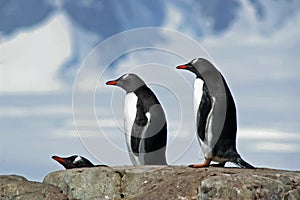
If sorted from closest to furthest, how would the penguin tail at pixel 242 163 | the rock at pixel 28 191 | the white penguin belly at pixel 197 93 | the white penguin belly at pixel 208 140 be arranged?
the rock at pixel 28 191
the penguin tail at pixel 242 163
the white penguin belly at pixel 208 140
the white penguin belly at pixel 197 93

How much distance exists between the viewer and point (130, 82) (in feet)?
35.6

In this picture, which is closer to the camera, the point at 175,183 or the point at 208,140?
the point at 175,183

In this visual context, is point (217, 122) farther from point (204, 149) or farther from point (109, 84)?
point (109, 84)

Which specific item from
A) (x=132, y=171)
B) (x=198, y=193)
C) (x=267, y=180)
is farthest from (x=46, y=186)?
(x=267, y=180)

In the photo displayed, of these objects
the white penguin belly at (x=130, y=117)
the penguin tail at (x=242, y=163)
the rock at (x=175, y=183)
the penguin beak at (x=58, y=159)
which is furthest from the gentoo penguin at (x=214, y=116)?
the penguin beak at (x=58, y=159)

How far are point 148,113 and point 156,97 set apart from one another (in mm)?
395

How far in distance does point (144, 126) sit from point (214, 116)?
191 centimetres

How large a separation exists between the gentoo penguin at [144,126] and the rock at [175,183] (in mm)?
1961

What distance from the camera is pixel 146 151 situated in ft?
34.3

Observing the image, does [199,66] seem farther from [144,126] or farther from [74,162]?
[74,162]

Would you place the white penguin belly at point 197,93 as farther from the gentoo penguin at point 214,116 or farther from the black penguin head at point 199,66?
the black penguin head at point 199,66

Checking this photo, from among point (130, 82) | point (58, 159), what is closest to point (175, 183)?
point (58, 159)

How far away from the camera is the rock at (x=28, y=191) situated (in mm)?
8086

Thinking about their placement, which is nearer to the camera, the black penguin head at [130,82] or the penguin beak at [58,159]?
the penguin beak at [58,159]
